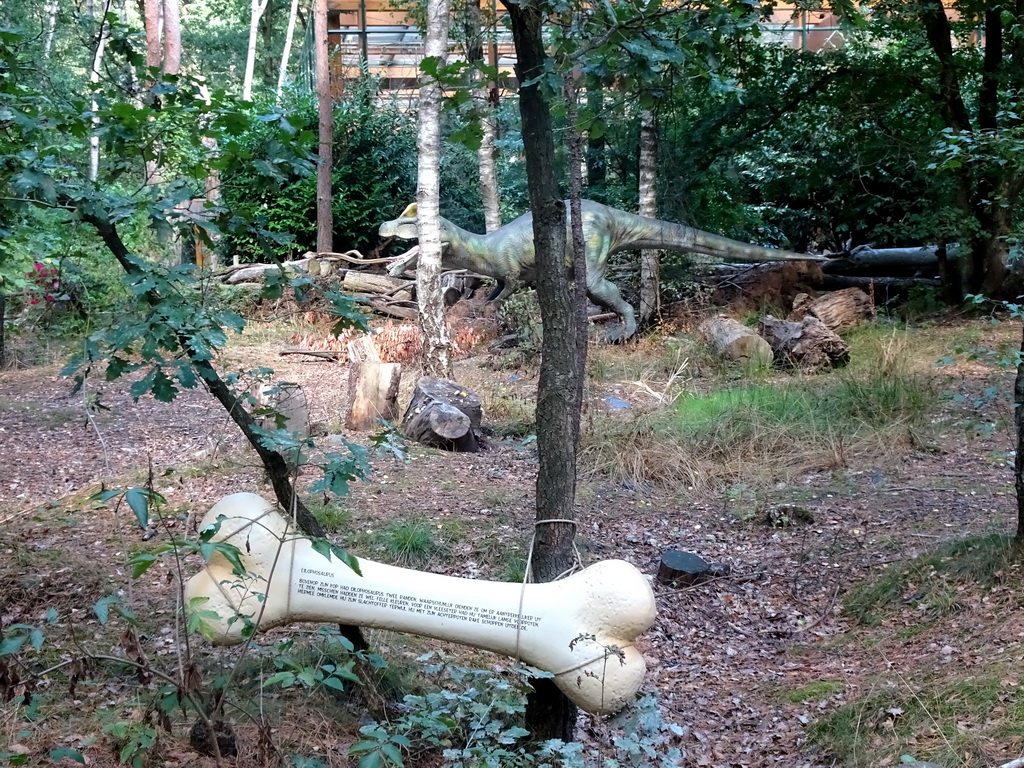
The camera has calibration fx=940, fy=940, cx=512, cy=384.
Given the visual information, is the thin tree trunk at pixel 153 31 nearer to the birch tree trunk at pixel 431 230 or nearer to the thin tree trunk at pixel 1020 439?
the birch tree trunk at pixel 431 230

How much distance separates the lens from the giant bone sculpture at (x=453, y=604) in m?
2.74

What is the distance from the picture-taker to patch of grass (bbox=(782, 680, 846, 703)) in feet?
12.1

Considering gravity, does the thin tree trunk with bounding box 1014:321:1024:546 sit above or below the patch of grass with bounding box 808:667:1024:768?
above

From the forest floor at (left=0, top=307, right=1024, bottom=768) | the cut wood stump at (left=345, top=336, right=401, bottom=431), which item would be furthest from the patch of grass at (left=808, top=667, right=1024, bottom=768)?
the cut wood stump at (left=345, top=336, right=401, bottom=431)

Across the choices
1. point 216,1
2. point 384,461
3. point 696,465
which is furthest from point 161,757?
point 216,1

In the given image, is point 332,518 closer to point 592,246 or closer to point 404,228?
point 404,228

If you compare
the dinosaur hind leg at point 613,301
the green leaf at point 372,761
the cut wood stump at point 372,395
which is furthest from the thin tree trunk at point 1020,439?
the dinosaur hind leg at point 613,301

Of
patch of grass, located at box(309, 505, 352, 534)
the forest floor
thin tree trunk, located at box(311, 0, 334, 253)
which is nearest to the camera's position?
the forest floor

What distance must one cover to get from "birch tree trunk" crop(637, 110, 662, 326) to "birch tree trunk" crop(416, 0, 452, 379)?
280cm

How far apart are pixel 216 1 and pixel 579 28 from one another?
97.0 feet

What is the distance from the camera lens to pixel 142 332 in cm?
244

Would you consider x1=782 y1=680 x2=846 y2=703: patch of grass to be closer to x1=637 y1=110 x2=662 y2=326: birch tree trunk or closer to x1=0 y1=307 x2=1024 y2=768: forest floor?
x1=0 y1=307 x2=1024 y2=768: forest floor

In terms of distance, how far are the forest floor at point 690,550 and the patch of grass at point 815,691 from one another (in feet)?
A: 0.04

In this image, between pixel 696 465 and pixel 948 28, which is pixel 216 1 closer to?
pixel 948 28
